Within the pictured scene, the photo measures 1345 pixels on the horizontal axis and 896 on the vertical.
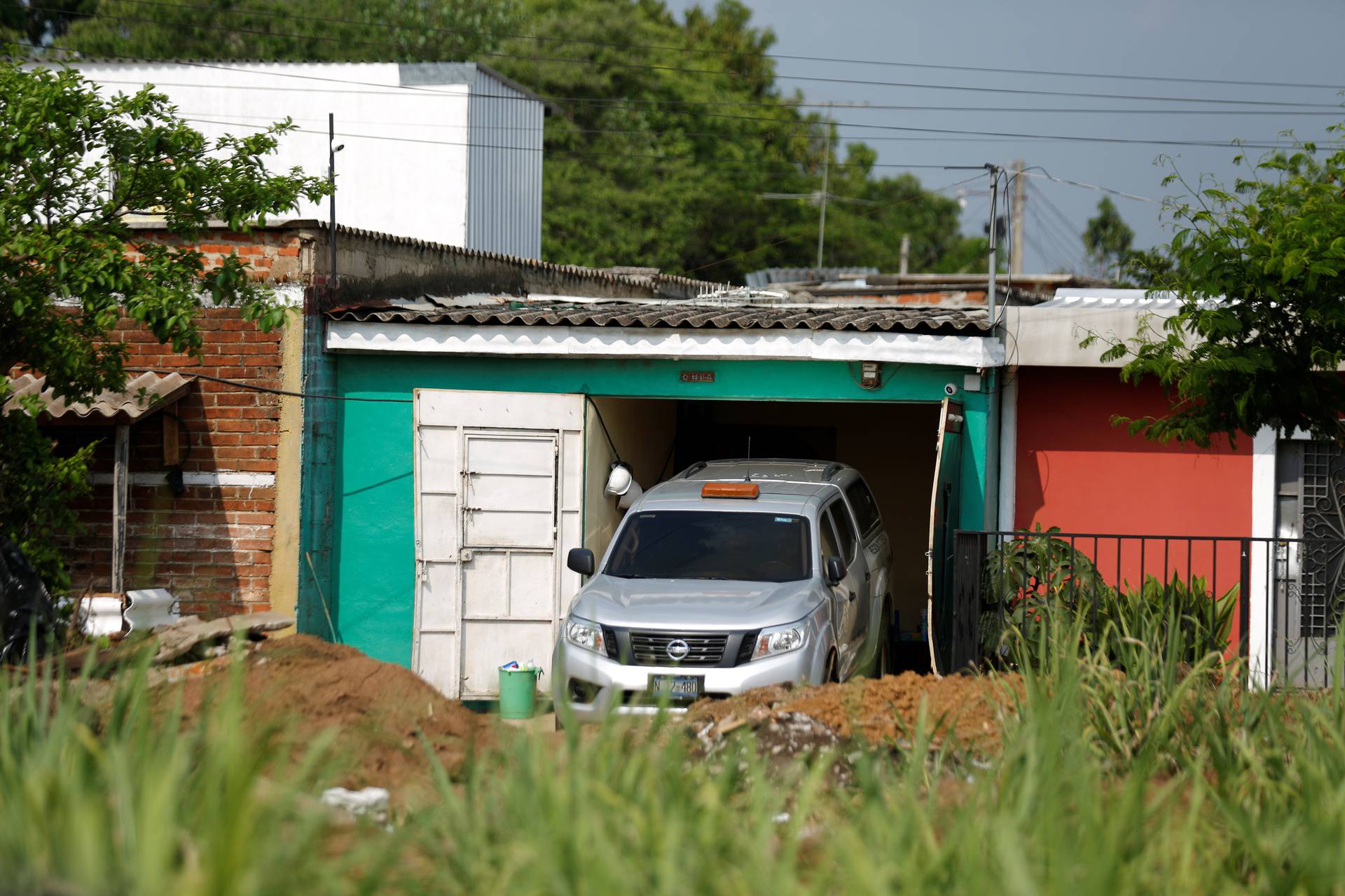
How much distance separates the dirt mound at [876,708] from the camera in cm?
586

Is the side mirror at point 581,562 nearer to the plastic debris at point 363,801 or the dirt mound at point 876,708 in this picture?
the dirt mound at point 876,708

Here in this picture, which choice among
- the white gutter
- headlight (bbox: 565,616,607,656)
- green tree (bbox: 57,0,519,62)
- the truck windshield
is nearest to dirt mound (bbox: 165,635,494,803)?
headlight (bbox: 565,616,607,656)

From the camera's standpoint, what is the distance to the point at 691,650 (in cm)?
810

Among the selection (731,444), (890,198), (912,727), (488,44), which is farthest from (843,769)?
(890,198)

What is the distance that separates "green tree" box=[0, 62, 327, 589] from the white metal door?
8.17ft

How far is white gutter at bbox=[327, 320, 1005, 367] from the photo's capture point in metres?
10.3

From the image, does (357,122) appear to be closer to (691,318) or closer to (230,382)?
(230,382)

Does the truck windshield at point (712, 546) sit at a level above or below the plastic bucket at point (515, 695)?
above

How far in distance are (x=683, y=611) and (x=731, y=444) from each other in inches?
335

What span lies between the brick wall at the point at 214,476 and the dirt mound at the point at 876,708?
5.45 metres

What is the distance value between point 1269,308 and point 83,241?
23.3ft

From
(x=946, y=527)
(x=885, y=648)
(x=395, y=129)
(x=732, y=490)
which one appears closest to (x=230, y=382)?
(x=732, y=490)

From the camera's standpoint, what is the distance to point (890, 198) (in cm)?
6281

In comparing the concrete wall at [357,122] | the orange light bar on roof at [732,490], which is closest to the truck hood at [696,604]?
the orange light bar on roof at [732,490]
